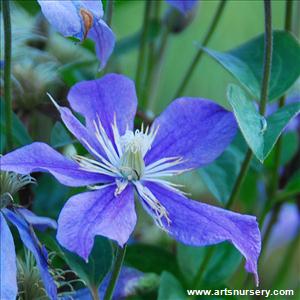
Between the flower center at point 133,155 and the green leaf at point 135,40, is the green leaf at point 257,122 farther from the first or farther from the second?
the green leaf at point 135,40

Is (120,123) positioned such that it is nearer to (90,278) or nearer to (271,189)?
(90,278)

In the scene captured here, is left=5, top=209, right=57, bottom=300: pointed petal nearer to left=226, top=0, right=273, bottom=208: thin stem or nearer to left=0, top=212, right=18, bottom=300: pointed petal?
left=0, top=212, right=18, bottom=300: pointed petal

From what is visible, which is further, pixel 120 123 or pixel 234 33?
pixel 234 33

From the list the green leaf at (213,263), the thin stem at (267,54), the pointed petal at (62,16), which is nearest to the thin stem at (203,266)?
the green leaf at (213,263)

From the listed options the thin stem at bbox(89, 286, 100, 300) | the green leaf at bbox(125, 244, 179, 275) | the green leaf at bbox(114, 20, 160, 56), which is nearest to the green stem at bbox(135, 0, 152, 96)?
the green leaf at bbox(114, 20, 160, 56)

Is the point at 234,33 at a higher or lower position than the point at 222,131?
lower

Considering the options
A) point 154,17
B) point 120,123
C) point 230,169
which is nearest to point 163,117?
point 120,123
